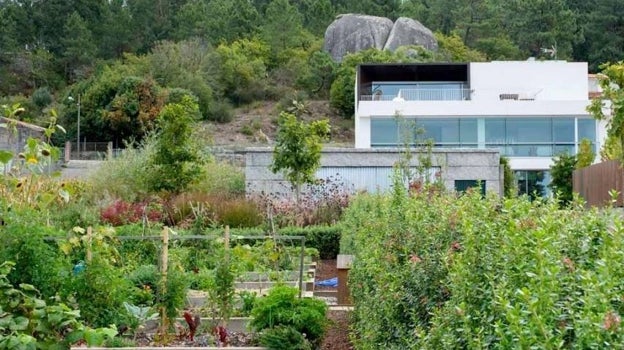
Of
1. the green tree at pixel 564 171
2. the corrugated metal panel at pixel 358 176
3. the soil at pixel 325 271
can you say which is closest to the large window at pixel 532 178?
the green tree at pixel 564 171

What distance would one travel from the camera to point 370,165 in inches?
947

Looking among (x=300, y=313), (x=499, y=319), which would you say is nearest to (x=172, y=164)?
(x=300, y=313)

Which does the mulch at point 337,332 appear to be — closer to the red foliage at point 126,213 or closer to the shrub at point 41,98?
the red foliage at point 126,213

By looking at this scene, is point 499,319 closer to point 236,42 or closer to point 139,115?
point 139,115

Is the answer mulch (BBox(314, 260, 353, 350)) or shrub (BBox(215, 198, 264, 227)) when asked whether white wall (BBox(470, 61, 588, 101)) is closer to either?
shrub (BBox(215, 198, 264, 227))

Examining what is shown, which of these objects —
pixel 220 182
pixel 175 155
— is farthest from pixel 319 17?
pixel 175 155

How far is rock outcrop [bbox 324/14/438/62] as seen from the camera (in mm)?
60688

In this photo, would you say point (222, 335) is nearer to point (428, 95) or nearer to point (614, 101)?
point (614, 101)

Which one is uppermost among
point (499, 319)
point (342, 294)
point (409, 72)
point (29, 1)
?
point (29, 1)

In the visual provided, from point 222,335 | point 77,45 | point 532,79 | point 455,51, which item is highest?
point 77,45

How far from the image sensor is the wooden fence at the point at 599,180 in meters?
20.9

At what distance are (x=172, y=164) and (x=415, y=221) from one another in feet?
55.7

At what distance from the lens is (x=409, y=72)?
39906mm

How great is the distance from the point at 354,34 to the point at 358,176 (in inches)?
1570
